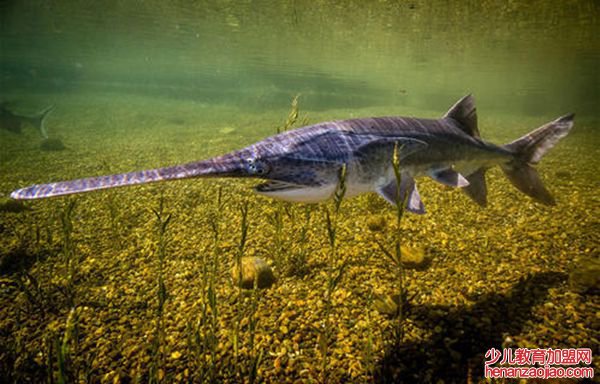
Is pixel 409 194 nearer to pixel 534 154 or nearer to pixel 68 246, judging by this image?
pixel 534 154

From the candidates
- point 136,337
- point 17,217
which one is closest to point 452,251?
point 136,337

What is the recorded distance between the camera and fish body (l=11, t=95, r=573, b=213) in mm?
2517

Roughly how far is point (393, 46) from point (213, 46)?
2428 cm

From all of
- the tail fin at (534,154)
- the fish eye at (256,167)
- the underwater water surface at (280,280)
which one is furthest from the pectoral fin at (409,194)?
the tail fin at (534,154)

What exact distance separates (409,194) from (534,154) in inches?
97.8

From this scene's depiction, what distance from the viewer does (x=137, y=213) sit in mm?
6504

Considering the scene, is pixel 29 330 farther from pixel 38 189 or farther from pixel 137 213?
pixel 137 213

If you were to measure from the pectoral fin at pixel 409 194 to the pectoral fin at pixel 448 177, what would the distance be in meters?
0.56

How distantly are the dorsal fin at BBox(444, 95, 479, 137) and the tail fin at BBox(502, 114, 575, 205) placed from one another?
0.60 m

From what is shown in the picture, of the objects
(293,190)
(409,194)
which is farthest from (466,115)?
(293,190)

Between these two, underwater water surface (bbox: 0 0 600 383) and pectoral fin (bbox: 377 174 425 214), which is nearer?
underwater water surface (bbox: 0 0 600 383)

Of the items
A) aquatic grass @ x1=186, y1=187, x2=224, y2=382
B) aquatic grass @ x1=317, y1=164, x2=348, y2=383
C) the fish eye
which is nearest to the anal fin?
aquatic grass @ x1=317, y1=164, x2=348, y2=383

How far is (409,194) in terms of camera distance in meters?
3.60

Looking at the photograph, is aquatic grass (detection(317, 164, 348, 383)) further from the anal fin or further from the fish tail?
the anal fin
